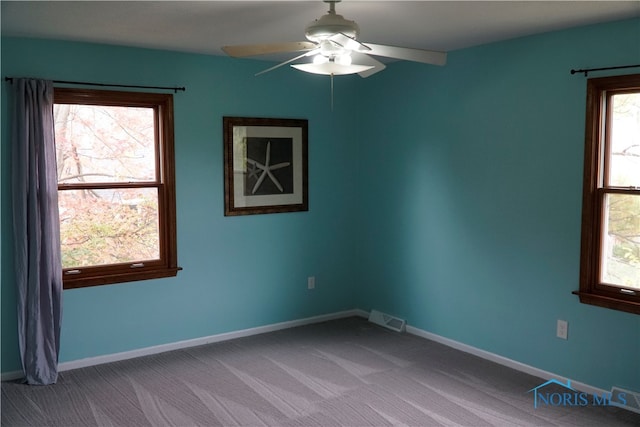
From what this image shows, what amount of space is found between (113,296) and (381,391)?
2031 mm

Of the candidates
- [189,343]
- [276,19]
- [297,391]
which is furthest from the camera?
[189,343]

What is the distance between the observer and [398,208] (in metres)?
4.98

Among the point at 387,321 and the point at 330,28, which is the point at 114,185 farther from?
the point at 387,321

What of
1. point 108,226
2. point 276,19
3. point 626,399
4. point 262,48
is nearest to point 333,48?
point 262,48

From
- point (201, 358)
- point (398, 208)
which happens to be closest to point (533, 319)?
point (398, 208)

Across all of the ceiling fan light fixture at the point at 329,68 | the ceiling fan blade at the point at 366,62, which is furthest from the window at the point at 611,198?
the ceiling fan light fixture at the point at 329,68

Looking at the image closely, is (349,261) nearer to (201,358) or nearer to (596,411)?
(201,358)

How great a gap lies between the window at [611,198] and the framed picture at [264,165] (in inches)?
91.7

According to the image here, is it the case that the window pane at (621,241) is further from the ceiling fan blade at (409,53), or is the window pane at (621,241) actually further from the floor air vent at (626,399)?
the ceiling fan blade at (409,53)

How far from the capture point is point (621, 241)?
3.53 m

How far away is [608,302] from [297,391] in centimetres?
199

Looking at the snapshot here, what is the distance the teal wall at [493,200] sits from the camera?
11.9ft

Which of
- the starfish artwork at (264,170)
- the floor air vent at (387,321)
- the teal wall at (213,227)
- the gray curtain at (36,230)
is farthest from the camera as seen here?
the floor air vent at (387,321)
